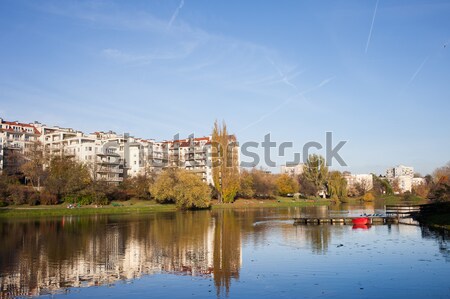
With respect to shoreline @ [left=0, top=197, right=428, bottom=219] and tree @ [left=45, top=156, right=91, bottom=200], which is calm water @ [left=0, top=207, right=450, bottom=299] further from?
tree @ [left=45, top=156, right=91, bottom=200]

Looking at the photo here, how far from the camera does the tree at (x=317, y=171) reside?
113 meters

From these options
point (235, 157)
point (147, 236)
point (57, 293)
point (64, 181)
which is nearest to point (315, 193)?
point (235, 157)

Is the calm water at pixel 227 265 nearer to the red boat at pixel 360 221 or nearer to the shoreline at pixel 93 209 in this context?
the red boat at pixel 360 221

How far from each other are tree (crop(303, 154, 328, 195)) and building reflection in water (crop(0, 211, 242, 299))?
267 ft

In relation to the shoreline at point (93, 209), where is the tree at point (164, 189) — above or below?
above

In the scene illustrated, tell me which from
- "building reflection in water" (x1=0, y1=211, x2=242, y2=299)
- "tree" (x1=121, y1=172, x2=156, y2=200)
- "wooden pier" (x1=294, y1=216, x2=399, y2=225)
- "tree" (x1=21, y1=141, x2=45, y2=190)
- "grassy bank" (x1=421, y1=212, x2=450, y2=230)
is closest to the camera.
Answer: "building reflection in water" (x1=0, y1=211, x2=242, y2=299)

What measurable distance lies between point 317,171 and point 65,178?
6663 centimetres

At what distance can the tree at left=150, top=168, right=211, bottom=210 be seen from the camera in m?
70.4

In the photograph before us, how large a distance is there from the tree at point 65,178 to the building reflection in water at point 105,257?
111ft

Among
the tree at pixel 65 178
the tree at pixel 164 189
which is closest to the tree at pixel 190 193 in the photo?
the tree at pixel 164 189

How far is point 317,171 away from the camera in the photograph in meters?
113

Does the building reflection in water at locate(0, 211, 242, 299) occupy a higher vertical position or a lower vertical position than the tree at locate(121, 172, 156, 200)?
lower

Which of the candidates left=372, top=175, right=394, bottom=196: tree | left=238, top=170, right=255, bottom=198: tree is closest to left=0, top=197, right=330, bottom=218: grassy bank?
left=238, top=170, right=255, bottom=198: tree

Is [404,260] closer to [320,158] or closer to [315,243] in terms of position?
[315,243]
